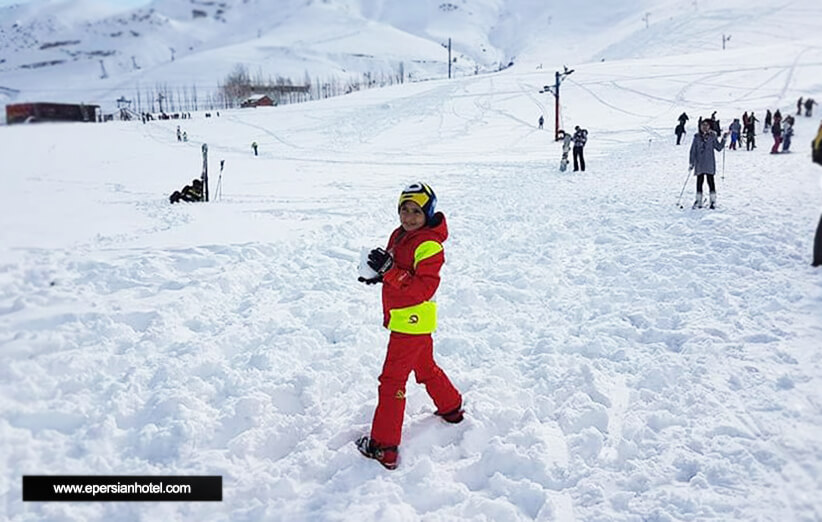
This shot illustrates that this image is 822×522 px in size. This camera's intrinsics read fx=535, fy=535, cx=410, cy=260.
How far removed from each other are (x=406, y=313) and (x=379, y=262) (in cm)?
40

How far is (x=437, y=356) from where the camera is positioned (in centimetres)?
489

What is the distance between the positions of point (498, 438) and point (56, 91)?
10.9ft

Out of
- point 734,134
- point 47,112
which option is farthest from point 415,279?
point 734,134

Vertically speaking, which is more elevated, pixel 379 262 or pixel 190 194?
pixel 190 194

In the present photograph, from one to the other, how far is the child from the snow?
0.22 m

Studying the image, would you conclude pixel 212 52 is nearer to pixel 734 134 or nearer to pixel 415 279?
pixel 734 134

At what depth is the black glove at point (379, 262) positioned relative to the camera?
3.16 metres

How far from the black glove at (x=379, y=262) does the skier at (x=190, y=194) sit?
11.2 metres

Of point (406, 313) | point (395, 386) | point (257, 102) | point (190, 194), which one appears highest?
point (257, 102)

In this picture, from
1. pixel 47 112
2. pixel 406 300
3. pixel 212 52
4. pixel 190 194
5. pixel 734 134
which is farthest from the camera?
pixel 212 52

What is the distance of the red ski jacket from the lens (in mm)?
3258

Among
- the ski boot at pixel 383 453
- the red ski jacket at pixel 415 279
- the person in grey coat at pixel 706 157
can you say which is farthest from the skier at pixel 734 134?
the ski boot at pixel 383 453

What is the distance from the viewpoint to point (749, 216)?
A: 916 centimetres

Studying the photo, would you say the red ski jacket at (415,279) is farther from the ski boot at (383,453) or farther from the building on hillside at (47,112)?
the building on hillside at (47,112)
